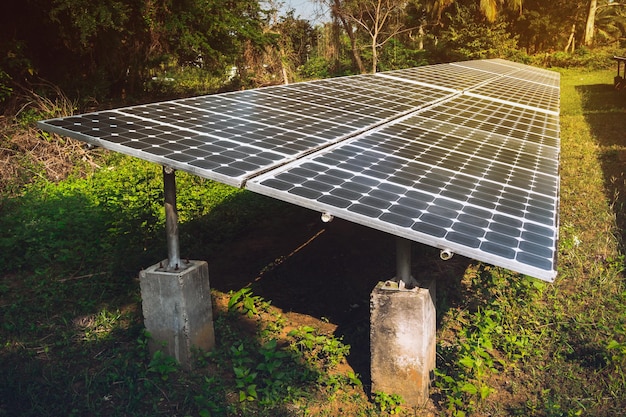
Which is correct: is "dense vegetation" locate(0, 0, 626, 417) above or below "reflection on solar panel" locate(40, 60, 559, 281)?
below

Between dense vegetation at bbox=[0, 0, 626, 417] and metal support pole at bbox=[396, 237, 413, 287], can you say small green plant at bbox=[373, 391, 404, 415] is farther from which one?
metal support pole at bbox=[396, 237, 413, 287]

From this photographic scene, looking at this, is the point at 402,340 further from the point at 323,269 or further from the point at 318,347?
the point at 323,269

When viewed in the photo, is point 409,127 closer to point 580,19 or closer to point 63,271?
point 63,271

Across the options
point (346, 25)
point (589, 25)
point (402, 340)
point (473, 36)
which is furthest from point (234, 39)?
point (589, 25)

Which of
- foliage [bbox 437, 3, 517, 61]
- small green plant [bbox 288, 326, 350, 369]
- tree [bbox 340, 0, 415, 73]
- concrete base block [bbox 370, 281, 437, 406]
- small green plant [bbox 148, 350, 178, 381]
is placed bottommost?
small green plant [bbox 288, 326, 350, 369]

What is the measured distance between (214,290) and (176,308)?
5.65 feet

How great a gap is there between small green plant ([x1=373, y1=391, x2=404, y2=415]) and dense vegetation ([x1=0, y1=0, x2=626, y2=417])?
0.05 feet

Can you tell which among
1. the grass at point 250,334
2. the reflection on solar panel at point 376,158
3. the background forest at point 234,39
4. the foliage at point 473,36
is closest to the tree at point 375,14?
the background forest at point 234,39

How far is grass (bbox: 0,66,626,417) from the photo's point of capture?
14.2 ft

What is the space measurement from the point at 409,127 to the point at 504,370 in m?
2.72

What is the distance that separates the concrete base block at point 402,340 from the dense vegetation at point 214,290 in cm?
15

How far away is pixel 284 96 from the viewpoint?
736cm

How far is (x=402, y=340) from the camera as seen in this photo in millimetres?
4230

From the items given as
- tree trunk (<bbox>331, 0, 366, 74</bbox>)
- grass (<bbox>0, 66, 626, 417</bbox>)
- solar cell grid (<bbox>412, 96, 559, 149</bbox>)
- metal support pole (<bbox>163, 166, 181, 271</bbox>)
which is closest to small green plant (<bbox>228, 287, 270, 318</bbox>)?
grass (<bbox>0, 66, 626, 417</bbox>)
